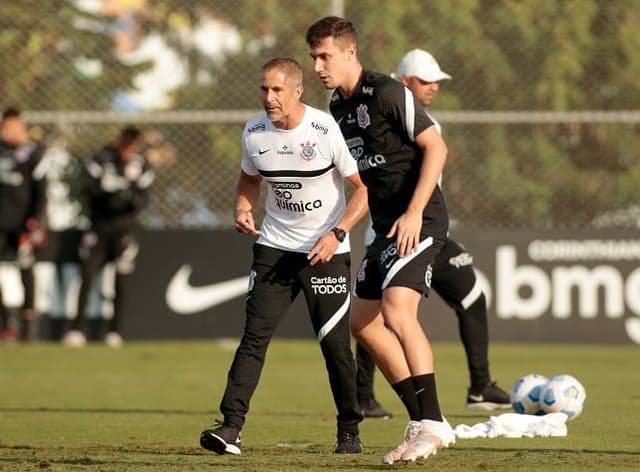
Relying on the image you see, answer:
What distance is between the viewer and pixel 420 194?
770cm

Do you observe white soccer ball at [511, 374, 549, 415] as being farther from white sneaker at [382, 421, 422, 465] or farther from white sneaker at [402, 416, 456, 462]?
white sneaker at [382, 421, 422, 465]

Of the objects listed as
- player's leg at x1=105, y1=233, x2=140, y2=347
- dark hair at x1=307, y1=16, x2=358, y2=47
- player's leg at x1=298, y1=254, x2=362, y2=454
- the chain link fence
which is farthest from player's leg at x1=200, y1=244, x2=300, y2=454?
the chain link fence

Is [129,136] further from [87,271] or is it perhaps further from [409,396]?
[409,396]

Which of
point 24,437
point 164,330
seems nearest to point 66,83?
point 164,330

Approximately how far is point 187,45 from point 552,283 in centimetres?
478

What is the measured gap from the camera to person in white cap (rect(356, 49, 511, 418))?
394 inches

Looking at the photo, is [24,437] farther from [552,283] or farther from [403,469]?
[552,283]

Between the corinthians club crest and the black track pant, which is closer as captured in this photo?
the corinthians club crest

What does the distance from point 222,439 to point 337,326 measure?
2.86 ft

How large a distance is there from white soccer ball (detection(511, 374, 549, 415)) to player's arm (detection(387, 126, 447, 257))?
6.81 feet

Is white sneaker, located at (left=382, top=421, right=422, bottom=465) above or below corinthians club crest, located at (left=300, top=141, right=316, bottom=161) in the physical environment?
below

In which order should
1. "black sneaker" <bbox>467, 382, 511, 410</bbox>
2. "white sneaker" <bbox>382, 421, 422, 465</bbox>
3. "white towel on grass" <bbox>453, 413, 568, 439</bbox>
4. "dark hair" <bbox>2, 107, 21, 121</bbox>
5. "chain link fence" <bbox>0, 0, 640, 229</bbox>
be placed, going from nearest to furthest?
"white sneaker" <bbox>382, 421, 422, 465</bbox>, "white towel on grass" <bbox>453, 413, 568, 439</bbox>, "black sneaker" <bbox>467, 382, 511, 410</bbox>, "dark hair" <bbox>2, 107, 21, 121</bbox>, "chain link fence" <bbox>0, 0, 640, 229</bbox>

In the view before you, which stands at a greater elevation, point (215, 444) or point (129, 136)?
point (129, 136)

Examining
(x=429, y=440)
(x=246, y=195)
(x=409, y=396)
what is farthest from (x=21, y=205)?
(x=429, y=440)
